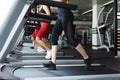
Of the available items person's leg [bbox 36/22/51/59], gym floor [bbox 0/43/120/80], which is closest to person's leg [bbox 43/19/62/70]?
gym floor [bbox 0/43/120/80]

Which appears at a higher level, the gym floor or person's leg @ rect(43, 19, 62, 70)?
person's leg @ rect(43, 19, 62, 70)

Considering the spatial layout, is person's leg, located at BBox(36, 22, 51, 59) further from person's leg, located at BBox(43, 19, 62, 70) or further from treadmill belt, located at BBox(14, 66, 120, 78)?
treadmill belt, located at BBox(14, 66, 120, 78)

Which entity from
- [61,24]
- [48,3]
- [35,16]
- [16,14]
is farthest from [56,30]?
[16,14]

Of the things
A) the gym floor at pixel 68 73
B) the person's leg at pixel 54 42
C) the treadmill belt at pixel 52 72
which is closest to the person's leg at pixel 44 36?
the gym floor at pixel 68 73

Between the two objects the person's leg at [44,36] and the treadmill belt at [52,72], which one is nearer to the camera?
the treadmill belt at [52,72]

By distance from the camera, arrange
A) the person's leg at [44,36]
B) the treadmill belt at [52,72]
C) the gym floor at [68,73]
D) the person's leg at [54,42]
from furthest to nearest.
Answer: the person's leg at [44,36], the person's leg at [54,42], the treadmill belt at [52,72], the gym floor at [68,73]

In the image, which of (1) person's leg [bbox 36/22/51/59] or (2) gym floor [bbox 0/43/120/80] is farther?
(1) person's leg [bbox 36/22/51/59]

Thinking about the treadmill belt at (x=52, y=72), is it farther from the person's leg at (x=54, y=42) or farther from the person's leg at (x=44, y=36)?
the person's leg at (x=44, y=36)

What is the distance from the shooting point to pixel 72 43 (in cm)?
337

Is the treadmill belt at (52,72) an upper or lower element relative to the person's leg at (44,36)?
lower

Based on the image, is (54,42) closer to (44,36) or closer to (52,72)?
(52,72)

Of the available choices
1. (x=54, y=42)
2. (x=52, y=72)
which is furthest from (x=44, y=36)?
(x=52, y=72)

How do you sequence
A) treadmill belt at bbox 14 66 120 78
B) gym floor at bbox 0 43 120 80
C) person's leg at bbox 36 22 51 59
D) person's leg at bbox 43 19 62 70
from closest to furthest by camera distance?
gym floor at bbox 0 43 120 80 < treadmill belt at bbox 14 66 120 78 < person's leg at bbox 43 19 62 70 < person's leg at bbox 36 22 51 59

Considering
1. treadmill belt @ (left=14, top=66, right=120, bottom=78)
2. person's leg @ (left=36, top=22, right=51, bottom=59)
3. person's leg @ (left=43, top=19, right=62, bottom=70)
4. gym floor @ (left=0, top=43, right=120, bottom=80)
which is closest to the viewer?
gym floor @ (left=0, top=43, right=120, bottom=80)
